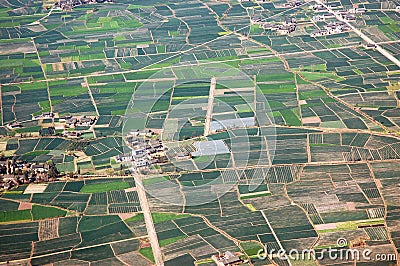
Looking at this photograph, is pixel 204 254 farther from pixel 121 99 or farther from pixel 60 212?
pixel 121 99

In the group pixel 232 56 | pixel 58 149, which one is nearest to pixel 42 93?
pixel 58 149

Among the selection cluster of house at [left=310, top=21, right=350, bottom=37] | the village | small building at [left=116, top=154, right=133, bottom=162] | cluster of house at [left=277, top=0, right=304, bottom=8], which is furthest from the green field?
cluster of house at [left=277, top=0, right=304, bottom=8]

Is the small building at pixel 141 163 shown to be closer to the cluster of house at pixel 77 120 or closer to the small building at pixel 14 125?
the cluster of house at pixel 77 120

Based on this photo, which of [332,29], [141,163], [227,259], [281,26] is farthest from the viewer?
[281,26]

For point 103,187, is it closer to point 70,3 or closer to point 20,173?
point 20,173

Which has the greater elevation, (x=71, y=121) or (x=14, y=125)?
(x=71, y=121)

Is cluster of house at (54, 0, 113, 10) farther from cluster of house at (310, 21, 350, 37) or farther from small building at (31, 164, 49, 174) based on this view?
small building at (31, 164, 49, 174)

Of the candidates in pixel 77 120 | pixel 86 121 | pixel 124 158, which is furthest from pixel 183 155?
pixel 77 120
